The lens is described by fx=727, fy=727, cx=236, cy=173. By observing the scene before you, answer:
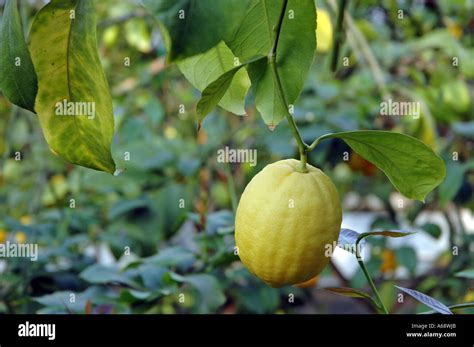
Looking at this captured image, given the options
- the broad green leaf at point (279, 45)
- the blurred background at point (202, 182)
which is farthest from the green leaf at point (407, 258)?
the broad green leaf at point (279, 45)

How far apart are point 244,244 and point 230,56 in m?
0.13

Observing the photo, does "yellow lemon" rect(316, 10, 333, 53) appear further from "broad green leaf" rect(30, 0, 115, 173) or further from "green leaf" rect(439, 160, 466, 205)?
"broad green leaf" rect(30, 0, 115, 173)

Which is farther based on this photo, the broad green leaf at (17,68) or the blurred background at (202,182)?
the blurred background at (202,182)

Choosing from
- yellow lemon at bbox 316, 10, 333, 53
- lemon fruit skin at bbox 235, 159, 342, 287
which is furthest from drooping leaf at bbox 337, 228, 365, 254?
yellow lemon at bbox 316, 10, 333, 53

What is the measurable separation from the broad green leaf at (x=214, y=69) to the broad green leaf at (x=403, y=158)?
9cm

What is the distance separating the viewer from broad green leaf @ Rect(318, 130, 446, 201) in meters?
0.39

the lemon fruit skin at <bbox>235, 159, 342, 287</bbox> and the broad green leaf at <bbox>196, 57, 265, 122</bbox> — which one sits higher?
the broad green leaf at <bbox>196, 57, 265, 122</bbox>

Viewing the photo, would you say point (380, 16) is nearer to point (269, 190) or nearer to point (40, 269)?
point (40, 269)

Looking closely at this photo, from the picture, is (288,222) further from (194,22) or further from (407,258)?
(407,258)

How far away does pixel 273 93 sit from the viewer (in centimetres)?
46

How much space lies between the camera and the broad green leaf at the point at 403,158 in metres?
0.39

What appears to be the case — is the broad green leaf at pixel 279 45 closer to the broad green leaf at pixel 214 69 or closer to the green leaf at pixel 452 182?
the broad green leaf at pixel 214 69

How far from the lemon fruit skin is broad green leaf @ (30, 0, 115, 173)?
0.09 m

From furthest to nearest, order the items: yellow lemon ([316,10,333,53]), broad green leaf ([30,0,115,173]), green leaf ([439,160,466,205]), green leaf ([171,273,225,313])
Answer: yellow lemon ([316,10,333,53])
green leaf ([439,160,466,205])
green leaf ([171,273,225,313])
broad green leaf ([30,0,115,173])
